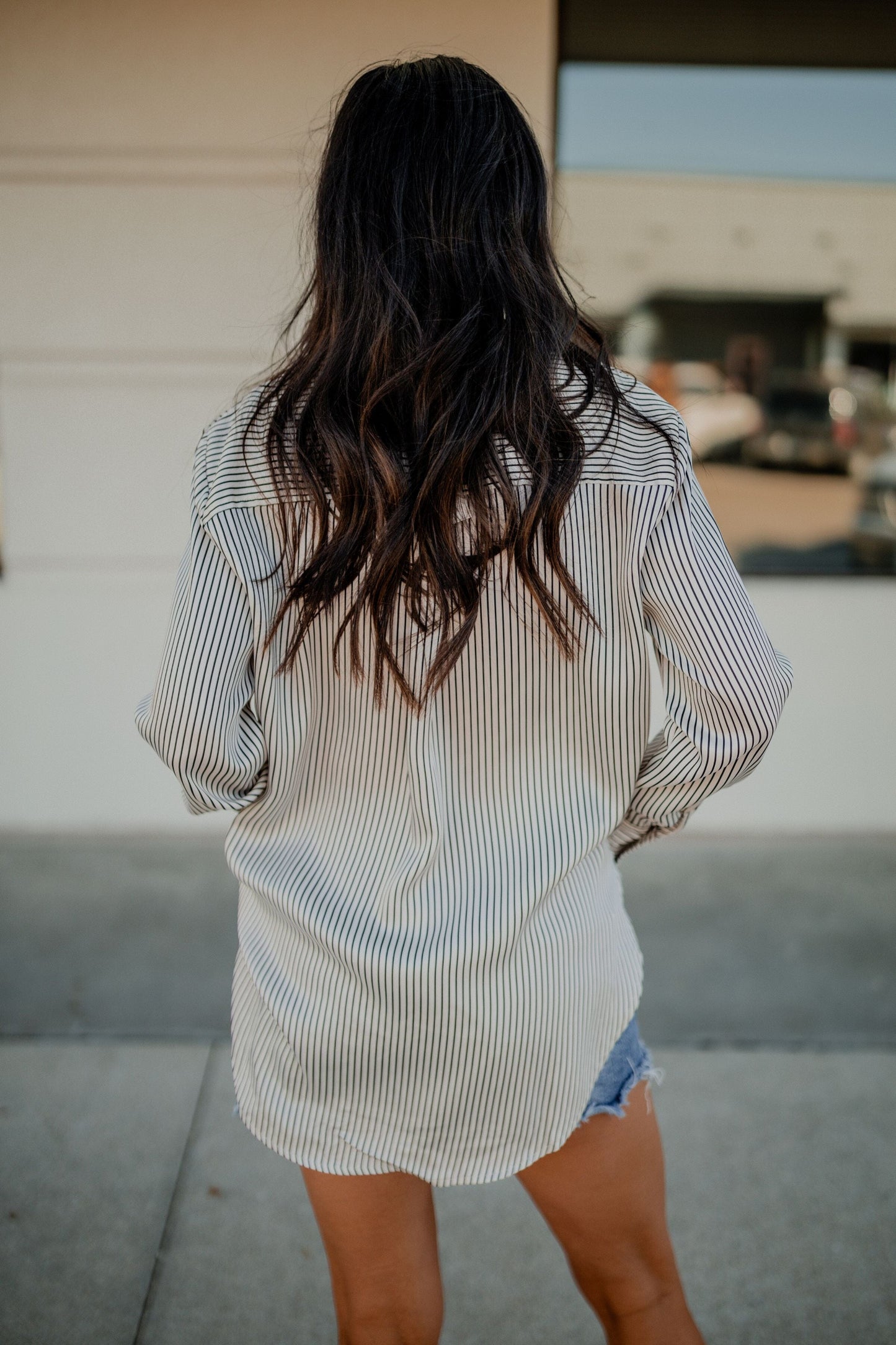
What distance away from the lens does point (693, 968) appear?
326 centimetres

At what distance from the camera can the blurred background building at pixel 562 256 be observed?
3.68m

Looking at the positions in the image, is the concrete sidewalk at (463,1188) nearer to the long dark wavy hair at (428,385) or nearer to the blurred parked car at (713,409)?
the long dark wavy hair at (428,385)

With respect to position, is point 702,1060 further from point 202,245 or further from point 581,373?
point 202,245

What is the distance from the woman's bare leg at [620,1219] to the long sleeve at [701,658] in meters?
0.41

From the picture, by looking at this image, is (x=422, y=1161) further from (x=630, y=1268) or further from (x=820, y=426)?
(x=820, y=426)

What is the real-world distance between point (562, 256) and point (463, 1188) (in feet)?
10.4

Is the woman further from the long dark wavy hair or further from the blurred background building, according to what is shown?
the blurred background building

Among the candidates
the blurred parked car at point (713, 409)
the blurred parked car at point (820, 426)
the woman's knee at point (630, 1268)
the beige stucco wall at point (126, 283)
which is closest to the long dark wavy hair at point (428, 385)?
the woman's knee at point (630, 1268)

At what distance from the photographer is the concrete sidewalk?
6.64 ft

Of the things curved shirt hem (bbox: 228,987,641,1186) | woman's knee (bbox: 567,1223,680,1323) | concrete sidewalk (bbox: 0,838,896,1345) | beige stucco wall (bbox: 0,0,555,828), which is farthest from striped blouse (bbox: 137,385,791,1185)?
beige stucco wall (bbox: 0,0,555,828)

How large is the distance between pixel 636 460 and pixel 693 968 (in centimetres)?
251

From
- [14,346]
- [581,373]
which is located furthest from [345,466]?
[14,346]

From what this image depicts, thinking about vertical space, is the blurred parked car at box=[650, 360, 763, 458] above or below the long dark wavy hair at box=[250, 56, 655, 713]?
below

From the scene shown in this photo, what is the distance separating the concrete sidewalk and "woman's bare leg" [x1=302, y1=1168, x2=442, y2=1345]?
0.80 metres
